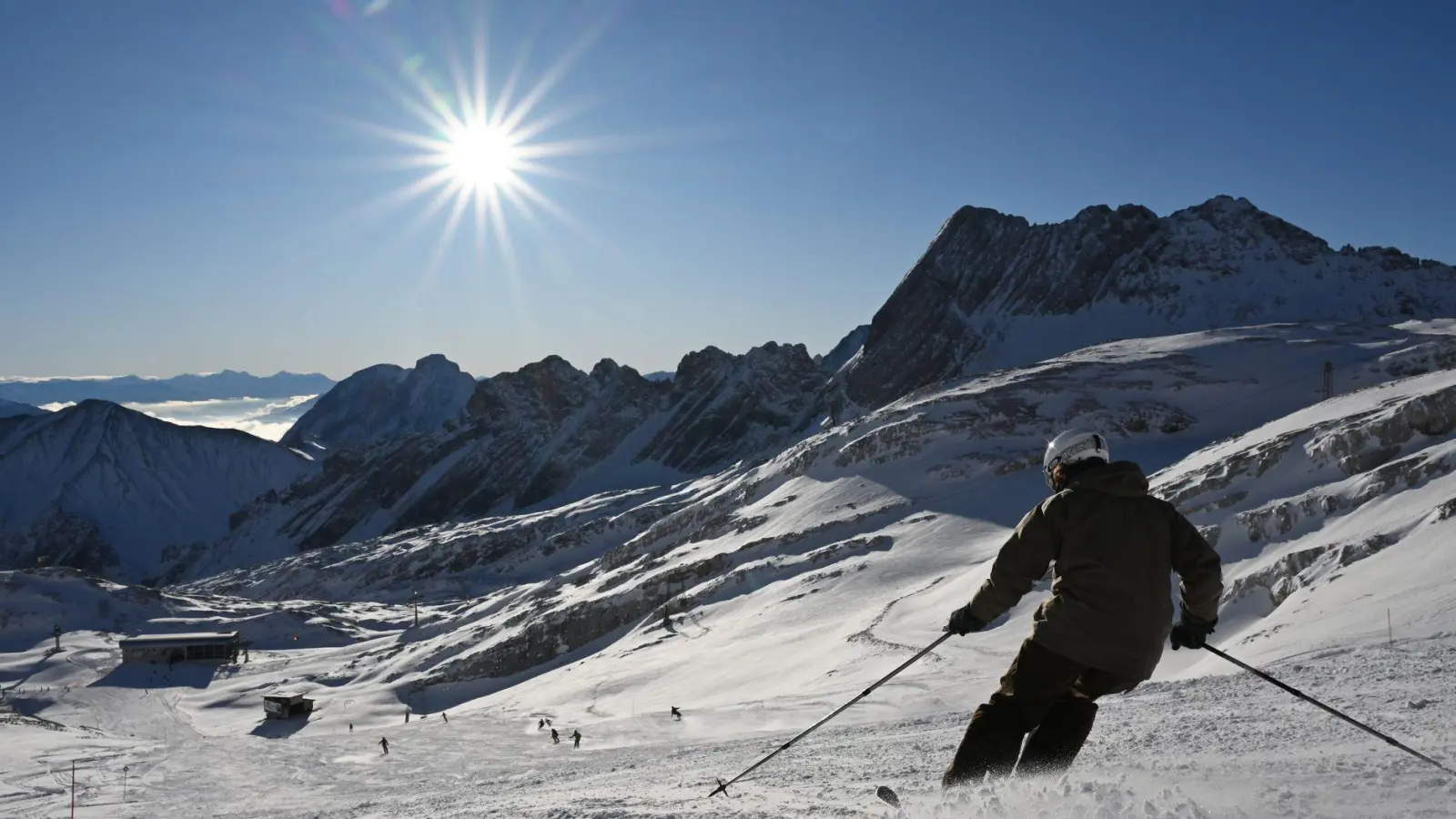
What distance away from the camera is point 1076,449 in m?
6.66

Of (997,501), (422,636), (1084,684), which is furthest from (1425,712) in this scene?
(422,636)

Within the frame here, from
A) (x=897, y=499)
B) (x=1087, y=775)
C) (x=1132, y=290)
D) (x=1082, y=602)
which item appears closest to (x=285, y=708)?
(x=897, y=499)

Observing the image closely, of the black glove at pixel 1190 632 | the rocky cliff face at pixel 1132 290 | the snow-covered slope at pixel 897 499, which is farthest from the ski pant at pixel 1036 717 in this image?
the rocky cliff face at pixel 1132 290

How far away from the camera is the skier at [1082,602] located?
246 inches

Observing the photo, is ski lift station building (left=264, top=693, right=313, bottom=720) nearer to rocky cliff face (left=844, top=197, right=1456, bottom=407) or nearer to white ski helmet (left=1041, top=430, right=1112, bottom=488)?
white ski helmet (left=1041, top=430, right=1112, bottom=488)

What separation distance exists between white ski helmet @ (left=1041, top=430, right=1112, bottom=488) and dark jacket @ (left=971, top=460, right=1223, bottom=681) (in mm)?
197

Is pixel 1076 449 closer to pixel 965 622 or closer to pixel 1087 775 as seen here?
pixel 965 622

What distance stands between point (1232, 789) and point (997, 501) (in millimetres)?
56608

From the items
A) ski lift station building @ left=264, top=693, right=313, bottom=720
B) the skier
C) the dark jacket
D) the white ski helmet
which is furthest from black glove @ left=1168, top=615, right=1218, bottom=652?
ski lift station building @ left=264, top=693, right=313, bottom=720

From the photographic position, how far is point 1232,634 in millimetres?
23969

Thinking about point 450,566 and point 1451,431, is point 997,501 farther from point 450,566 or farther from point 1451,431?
point 450,566

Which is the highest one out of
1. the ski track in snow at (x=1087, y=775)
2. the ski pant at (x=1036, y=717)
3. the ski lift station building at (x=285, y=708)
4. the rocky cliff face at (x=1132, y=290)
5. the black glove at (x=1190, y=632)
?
the rocky cliff face at (x=1132, y=290)

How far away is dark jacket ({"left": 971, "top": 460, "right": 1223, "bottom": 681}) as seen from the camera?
245 inches

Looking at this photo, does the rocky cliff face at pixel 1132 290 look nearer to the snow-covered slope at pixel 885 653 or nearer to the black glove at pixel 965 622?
the snow-covered slope at pixel 885 653
